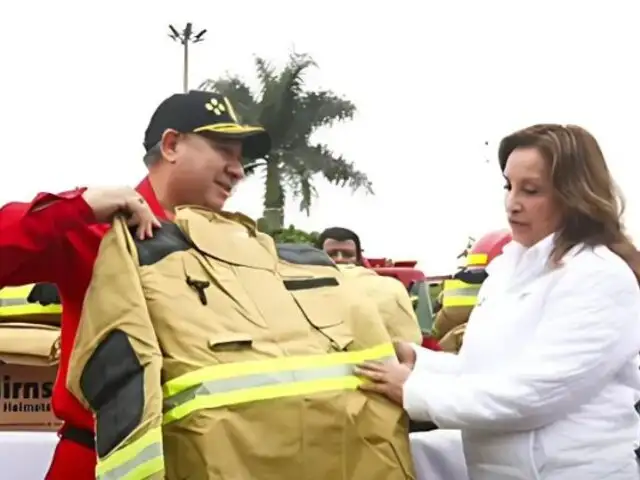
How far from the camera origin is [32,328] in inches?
114

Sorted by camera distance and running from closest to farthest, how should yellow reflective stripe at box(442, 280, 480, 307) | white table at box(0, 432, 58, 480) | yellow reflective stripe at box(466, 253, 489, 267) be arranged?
1. white table at box(0, 432, 58, 480)
2. yellow reflective stripe at box(442, 280, 480, 307)
3. yellow reflective stripe at box(466, 253, 489, 267)

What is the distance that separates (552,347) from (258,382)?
24.4 inches

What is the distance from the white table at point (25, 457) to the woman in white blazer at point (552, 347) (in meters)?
0.93

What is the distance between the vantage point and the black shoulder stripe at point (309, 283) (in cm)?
209

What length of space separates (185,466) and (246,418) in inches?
5.6

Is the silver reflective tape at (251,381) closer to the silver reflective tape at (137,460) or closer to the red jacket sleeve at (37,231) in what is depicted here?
the silver reflective tape at (137,460)

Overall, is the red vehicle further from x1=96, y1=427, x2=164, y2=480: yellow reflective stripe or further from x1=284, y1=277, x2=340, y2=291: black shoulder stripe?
x1=96, y1=427, x2=164, y2=480: yellow reflective stripe

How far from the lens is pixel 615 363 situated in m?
2.06

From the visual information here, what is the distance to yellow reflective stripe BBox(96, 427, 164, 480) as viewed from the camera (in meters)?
1.68

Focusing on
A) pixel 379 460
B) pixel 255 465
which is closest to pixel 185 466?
pixel 255 465

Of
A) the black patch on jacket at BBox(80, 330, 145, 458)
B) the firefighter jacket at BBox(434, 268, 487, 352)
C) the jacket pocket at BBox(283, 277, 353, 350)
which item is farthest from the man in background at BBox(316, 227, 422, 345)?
the firefighter jacket at BBox(434, 268, 487, 352)

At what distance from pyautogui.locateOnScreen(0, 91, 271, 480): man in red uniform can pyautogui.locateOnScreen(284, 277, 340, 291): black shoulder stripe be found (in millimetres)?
273

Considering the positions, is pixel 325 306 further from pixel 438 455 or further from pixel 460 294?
pixel 460 294

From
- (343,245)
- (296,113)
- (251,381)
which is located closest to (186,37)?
(296,113)
